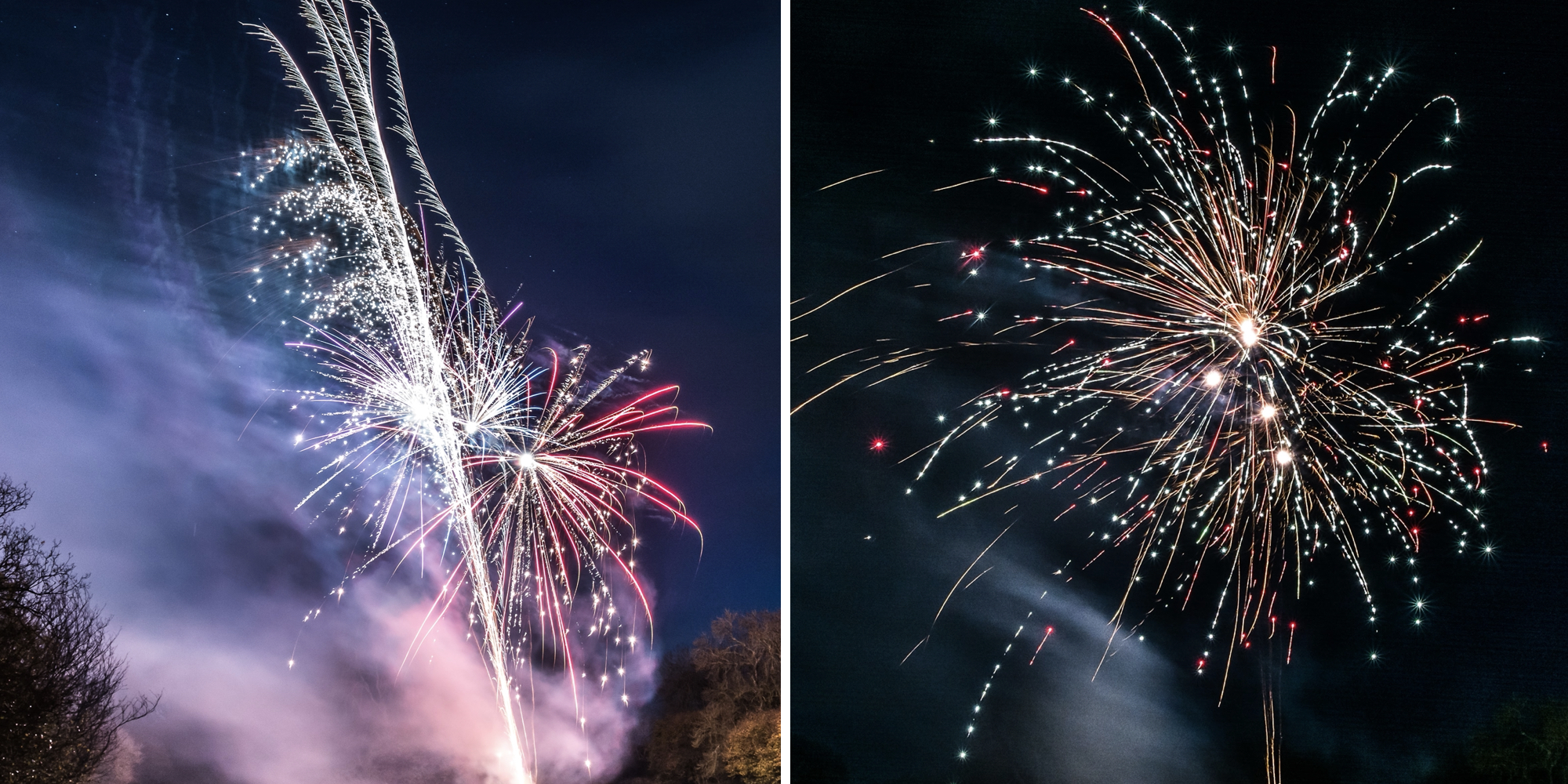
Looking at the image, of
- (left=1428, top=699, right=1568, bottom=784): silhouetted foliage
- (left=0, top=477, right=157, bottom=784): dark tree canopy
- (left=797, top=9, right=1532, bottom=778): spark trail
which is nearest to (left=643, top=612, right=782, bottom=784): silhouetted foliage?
(left=797, top=9, right=1532, bottom=778): spark trail

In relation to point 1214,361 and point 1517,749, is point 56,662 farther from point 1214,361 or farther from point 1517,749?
point 1517,749

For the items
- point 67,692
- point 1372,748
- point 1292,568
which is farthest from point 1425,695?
point 67,692

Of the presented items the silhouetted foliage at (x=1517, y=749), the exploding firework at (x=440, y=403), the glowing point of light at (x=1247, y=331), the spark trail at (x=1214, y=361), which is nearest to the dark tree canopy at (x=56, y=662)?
the exploding firework at (x=440, y=403)

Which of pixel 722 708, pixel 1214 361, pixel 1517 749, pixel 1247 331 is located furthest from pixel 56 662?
pixel 1517 749

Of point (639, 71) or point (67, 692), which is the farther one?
point (639, 71)

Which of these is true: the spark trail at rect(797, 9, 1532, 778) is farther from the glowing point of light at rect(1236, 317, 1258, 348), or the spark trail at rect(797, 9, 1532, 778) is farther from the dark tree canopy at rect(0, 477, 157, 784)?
the dark tree canopy at rect(0, 477, 157, 784)

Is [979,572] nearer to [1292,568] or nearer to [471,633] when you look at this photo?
[1292,568]
